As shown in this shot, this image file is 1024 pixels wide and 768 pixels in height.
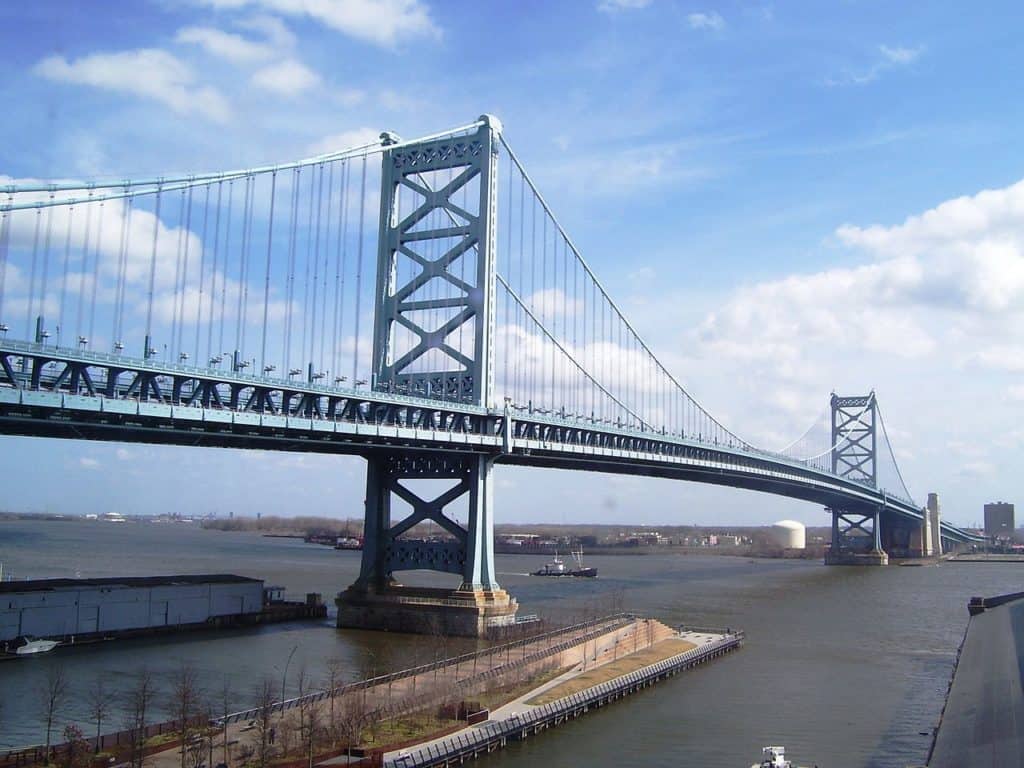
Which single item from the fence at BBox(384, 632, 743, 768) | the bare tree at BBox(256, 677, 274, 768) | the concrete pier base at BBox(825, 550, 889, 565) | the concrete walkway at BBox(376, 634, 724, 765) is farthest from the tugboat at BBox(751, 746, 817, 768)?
A: the concrete pier base at BBox(825, 550, 889, 565)

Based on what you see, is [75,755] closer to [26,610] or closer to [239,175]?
[26,610]

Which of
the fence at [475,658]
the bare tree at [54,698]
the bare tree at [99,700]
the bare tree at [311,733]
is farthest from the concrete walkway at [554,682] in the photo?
the bare tree at [54,698]

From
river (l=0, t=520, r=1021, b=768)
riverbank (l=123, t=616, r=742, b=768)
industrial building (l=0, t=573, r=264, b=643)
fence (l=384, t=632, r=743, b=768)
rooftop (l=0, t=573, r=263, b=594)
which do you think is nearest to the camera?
riverbank (l=123, t=616, r=742, b=768)

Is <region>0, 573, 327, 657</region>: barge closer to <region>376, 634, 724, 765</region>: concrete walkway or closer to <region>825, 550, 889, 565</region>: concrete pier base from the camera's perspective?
<region>376, 634, 724, 765</region>: concrete walkway

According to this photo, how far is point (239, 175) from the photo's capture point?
39125 mm

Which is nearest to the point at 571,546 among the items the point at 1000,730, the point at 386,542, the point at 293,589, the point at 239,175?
the point at 293,589

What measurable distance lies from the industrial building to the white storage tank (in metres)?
131

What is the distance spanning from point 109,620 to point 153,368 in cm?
1315

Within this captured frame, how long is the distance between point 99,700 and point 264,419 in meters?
11.0

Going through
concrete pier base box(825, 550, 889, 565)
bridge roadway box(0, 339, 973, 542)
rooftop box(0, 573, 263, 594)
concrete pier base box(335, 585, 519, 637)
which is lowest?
concrete pier base box(335, 585, 519, 637)

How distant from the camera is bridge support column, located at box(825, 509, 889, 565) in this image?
113 m

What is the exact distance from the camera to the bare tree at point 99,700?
923 inches

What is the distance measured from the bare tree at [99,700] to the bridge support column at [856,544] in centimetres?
9787

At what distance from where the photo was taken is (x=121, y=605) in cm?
3897
